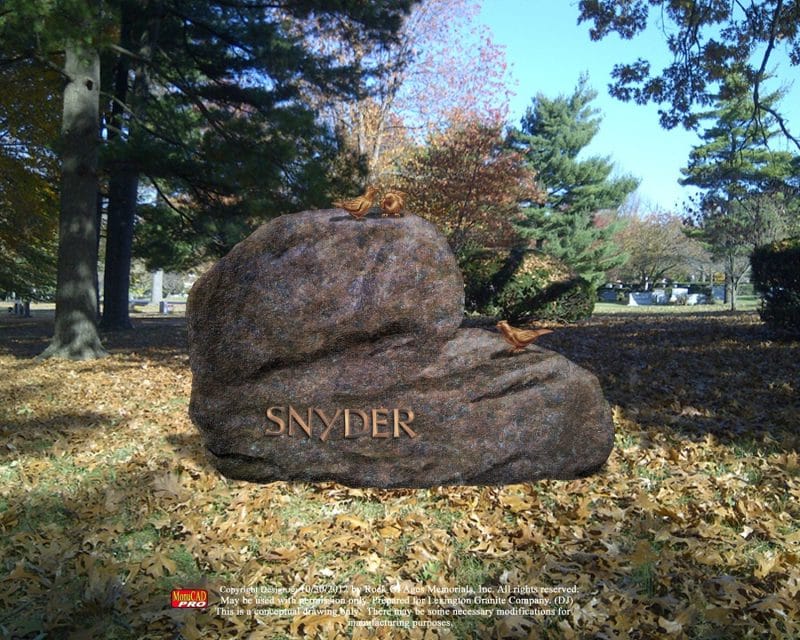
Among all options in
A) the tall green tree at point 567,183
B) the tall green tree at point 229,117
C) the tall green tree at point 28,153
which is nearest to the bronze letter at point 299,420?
the tall green tree at point 229,117

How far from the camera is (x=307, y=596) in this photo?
11.0ft

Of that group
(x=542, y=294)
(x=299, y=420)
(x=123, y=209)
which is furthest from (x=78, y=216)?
(x=542, y=294)

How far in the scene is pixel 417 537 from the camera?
3908 millimetres

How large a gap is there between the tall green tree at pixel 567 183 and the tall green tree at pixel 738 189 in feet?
15.7

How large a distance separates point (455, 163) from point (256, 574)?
16540mm

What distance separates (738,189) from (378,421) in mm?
21810

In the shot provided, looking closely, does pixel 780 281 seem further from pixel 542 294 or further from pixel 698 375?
pixel 542 294

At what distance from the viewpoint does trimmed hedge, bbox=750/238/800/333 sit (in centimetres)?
Result: 972

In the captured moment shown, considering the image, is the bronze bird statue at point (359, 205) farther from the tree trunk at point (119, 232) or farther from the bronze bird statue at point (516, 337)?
the tree trunk at point (119, 232)

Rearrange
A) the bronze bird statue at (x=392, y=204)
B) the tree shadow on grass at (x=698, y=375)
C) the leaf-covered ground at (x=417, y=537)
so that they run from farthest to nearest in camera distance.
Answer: the tree shadow on grass at (x=698, y=375) → the bronze bird statue at (x=392, y=204) → the leaf-covered ground at (x=417, y=537)

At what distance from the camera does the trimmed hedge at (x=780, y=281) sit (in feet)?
31.9

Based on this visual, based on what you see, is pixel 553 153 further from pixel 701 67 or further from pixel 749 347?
pixel 749 347

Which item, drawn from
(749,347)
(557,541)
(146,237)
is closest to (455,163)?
(146,237)

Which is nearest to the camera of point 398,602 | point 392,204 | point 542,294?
point 398,602
